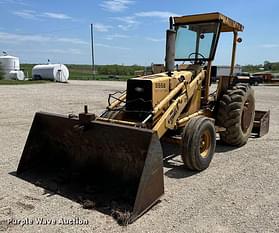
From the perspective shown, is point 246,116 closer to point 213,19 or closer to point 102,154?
point 213,19

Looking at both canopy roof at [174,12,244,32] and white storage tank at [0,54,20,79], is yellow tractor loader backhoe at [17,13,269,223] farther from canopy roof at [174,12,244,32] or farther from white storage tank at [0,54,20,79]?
white storage tank at [0,54,20,79]

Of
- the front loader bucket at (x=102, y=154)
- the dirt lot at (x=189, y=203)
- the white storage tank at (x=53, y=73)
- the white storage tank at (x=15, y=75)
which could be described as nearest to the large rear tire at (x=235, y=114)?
the dirt lot at (x=189, y=203)

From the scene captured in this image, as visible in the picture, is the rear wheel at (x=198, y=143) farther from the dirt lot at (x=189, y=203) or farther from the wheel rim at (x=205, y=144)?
the dirt lot at (x=189, y=203)

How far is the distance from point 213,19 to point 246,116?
7.50 feet

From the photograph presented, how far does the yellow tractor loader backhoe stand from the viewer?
12.8 ft

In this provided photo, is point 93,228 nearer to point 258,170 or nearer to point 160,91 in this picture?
point 160,91

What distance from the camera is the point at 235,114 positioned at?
6.28m

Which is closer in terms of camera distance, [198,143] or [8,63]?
[198,143]

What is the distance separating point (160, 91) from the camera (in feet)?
16.8

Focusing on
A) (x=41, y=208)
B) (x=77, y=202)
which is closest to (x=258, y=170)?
(x=77, y=202)

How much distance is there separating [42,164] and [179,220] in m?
2.52

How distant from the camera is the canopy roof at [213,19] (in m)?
6.09

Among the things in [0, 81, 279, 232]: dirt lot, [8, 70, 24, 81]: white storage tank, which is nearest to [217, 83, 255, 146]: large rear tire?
[0, 81, 279, 232]: dirt lot

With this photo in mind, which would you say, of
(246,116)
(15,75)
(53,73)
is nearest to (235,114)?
(246,116)
